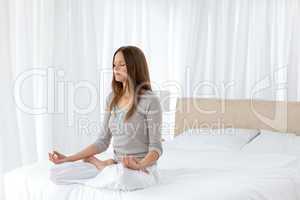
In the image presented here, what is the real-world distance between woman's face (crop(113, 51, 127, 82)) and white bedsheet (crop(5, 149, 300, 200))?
60 centimetres

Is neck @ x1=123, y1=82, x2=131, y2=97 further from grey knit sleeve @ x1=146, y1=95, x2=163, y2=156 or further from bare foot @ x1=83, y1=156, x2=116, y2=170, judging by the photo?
bare foot @ x1=83, y1=156, x2=116, y2=170

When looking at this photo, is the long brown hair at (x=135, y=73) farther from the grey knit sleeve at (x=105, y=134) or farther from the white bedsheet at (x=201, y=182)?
the white bedsheet at (x=201, y=182)

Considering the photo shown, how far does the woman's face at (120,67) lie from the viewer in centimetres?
242

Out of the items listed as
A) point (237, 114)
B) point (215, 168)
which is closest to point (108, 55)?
point (237, 114)

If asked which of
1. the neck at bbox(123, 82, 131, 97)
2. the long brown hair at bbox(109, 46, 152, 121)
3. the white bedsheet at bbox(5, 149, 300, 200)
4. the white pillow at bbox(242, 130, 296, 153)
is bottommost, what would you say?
the white bedsheet at bbox(5, 149, 300, 200)

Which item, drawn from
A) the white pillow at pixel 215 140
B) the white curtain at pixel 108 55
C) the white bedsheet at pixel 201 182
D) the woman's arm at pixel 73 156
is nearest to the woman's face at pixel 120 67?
the woman's arm at pixel 73 156

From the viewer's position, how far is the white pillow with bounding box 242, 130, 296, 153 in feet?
11.0

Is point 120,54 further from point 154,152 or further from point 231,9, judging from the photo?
point 231,9

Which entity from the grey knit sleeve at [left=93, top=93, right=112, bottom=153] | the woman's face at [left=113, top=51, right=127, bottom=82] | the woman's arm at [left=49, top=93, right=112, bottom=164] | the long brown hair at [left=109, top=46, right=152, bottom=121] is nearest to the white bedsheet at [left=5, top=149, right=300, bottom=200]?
the woman's arm at [left=49, top=93, right=112, bottom=164]

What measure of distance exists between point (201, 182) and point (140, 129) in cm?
42

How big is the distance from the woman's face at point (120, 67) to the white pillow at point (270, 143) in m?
1.38

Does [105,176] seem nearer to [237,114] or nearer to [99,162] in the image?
[99,162]

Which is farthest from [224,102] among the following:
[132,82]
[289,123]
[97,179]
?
[97,179]

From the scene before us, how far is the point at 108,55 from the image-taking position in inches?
164
